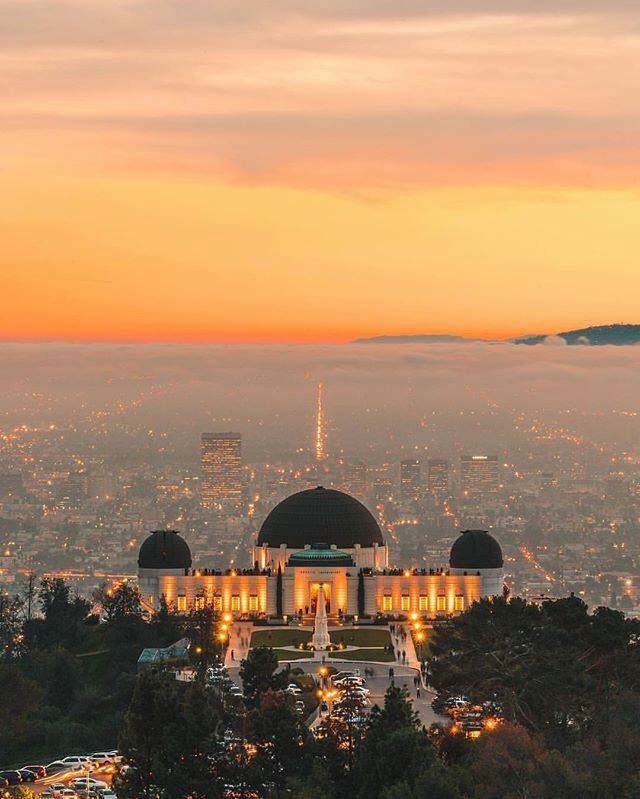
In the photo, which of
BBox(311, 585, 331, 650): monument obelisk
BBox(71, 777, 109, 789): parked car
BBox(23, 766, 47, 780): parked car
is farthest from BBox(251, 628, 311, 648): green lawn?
BBox(71, 777, 109, 789): parked car

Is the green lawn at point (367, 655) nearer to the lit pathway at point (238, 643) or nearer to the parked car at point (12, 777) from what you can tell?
the lit pathway at point (238, 643)

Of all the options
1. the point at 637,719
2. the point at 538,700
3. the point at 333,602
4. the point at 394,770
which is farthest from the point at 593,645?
the point at 333,602

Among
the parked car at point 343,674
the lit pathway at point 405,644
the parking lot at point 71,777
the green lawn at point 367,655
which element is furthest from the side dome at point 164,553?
the parking lot at point 71,777

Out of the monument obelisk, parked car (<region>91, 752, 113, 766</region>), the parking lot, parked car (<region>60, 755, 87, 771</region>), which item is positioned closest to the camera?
the parking lot

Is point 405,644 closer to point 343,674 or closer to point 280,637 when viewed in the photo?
point 280,637

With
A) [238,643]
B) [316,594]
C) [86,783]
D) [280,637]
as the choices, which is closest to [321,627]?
[280,637]

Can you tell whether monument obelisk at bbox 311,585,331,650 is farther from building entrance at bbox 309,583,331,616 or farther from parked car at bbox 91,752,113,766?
parked car at bbox 91,752,113,766

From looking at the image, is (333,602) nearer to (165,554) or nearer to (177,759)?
(165,554)
